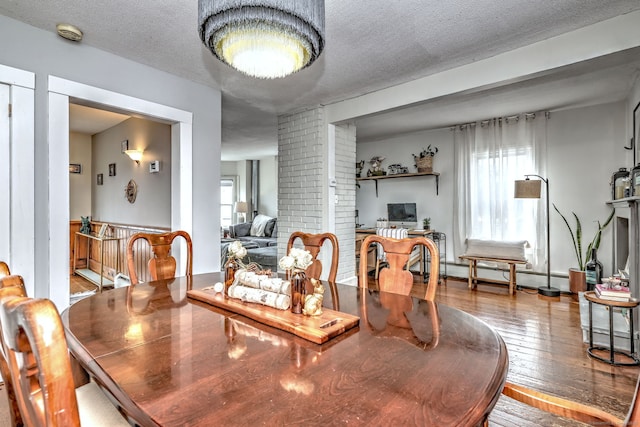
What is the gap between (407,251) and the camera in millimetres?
1695

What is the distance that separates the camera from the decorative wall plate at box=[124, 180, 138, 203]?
4586 mm

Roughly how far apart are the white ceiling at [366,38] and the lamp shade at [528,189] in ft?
3.43

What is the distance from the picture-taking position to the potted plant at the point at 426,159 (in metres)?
5.61

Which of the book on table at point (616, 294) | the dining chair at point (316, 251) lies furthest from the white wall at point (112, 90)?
the book on table at point (616, 294)


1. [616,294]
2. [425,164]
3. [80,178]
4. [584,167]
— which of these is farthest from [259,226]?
[616,294]

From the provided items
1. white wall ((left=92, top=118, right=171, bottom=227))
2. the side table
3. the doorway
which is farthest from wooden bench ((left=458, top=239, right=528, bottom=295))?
the doorway

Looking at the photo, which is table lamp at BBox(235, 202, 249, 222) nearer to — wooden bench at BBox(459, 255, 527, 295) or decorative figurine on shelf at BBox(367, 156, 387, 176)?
decorative figurine on shelf at BBox(367, 156, 387, 176)

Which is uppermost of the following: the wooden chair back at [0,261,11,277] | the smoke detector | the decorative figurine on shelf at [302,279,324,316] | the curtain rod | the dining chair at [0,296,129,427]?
the curtain rod

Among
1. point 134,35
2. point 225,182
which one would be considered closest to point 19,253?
point 134,35

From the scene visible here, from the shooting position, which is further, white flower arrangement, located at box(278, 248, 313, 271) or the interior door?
the interior door

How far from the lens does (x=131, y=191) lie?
15.3ft

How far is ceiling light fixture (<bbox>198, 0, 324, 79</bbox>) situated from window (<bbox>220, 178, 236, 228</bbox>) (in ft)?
25.9

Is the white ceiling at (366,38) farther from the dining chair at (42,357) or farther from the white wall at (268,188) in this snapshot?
the white wall at (268,188)

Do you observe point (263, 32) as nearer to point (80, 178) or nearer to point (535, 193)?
point (535, 193)
